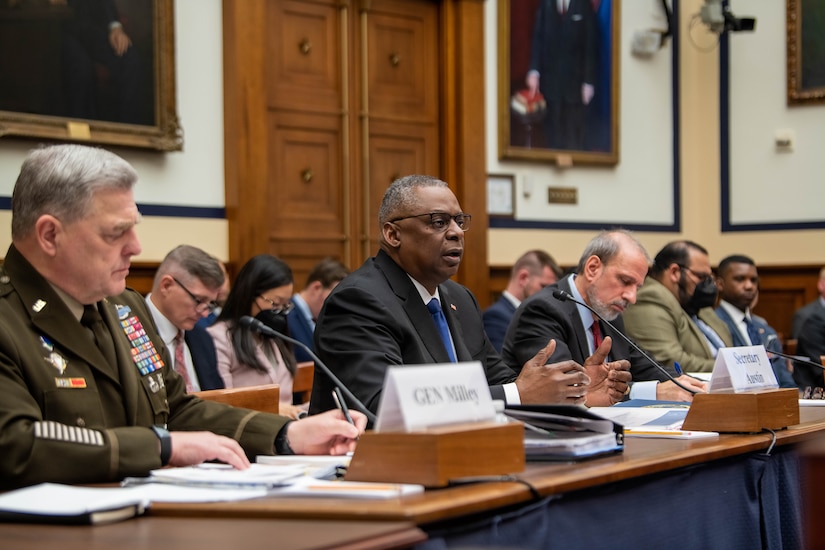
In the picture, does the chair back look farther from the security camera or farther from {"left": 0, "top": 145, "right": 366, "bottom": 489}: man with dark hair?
the security camera

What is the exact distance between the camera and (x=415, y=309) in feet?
11.8

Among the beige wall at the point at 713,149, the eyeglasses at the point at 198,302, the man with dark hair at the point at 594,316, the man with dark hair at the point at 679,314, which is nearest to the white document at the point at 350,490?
the man with dark hair at the point at 594,316

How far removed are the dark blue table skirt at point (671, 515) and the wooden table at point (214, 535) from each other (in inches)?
5.1

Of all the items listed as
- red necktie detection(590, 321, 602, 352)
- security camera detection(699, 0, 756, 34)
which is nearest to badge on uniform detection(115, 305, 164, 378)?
red necktie detection(590, 321, 602, 352)

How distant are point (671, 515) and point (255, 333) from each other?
3.11m

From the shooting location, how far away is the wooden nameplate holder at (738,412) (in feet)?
10.4

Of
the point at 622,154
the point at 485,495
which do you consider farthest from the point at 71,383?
the point at 622,154

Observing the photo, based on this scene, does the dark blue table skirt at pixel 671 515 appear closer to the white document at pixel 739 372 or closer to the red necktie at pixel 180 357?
the white document at pixel 739 372

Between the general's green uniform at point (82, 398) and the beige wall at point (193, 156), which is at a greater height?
the beige wall at point (193, 156)

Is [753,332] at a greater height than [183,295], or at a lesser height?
lesser

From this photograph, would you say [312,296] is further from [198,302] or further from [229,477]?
[229,477]

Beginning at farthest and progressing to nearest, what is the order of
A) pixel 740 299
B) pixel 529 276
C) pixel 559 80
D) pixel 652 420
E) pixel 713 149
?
1. pixel 713 149
2. pixel 559 80
3. pixel 529 276
4. pixel 740 299
5. pixel 652 420

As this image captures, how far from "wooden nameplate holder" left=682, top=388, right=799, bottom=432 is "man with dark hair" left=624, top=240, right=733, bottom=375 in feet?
7.03

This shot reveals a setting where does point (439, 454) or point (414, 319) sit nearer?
point (439, 454)
